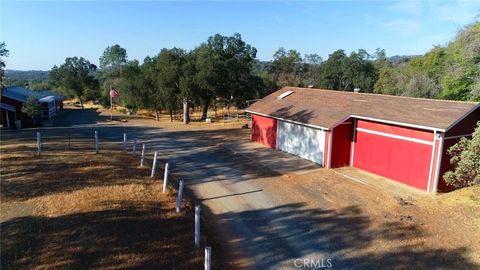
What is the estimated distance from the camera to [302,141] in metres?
20.7

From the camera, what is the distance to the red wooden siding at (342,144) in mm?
18297

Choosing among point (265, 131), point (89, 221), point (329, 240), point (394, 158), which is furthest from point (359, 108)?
point (89, 221)

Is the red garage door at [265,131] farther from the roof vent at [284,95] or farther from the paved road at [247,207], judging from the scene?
the roof vent at [284,95]

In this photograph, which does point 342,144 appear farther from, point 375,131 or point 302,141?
point 302,141

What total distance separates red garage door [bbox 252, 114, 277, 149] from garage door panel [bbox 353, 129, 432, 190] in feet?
20.9

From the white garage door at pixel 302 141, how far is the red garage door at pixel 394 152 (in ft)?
6.10

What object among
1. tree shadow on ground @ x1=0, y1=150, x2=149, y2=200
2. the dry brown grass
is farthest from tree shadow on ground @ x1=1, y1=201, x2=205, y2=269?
tree shadow on ground @ x1=0, y1=150, x2=149, y2=200

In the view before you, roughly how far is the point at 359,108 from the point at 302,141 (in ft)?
12.3

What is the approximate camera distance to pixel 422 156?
15055 mm

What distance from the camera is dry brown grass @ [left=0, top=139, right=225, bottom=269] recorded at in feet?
24.3

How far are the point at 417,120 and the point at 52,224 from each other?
14.1 metres

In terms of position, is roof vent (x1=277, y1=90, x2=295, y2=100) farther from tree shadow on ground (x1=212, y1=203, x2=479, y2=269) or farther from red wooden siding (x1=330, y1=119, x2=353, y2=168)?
tree shadow on ground (x1=212, y1=203, x2=479, y2=269)

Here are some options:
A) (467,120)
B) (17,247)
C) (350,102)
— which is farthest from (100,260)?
(350,102)

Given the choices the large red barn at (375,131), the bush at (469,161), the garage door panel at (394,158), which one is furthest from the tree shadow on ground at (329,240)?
the large red barn at (375,131)
